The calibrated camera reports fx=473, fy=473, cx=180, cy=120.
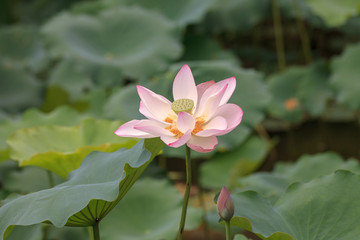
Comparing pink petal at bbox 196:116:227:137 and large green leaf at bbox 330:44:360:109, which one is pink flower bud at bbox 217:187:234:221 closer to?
pink petal at bbox 196:116:227:137

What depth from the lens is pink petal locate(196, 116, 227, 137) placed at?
2.25ft

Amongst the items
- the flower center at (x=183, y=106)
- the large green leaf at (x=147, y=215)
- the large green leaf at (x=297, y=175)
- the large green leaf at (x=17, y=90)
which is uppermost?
the large green leaf at (x=17, y=90)

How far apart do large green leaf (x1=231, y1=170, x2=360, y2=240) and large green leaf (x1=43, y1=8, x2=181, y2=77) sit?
4.74ft

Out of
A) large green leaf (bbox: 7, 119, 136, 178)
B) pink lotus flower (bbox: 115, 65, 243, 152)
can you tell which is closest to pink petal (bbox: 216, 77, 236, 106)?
pink lotus flower (bbox: 115, 65, 243, 152)

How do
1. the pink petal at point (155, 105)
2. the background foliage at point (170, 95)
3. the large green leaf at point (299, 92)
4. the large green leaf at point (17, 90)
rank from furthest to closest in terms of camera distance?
the large green leaf at point (17, 90) < the large green leaf at point (299, 92) < the background foliage at point (170, 95) < the pink petal at point (155, 105)

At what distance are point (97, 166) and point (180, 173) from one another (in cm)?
214

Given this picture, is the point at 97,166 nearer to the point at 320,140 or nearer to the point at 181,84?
the point at 181,84

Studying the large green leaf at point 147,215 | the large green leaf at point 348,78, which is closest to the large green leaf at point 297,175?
the large green leaf at point 147,215

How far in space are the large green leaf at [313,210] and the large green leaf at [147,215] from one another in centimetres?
44

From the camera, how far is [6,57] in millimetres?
3322

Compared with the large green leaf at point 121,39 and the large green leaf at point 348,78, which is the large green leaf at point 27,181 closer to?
the large green leaf at point 121,39

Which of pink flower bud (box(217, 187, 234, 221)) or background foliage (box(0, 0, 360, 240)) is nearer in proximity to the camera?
pink flower bud (box(217, 187, 234, 221))

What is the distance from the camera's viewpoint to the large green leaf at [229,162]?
202 cm

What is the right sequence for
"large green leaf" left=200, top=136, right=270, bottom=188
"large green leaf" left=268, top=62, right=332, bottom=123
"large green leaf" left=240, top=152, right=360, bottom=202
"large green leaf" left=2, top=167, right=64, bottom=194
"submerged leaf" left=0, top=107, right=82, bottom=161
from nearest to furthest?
"large green leaf" left=240, top=152, right=360, bottom=202 → "submerged leaf" left=0, top=107, right=82, bottom=161 → "large green leaf" left=2, top=167, right=64, bottom=194 → "large green leaf" left=200, top=136, right=270, bottom=188 → "large green leaf" left=268, top=62, right=332, bottom=123
